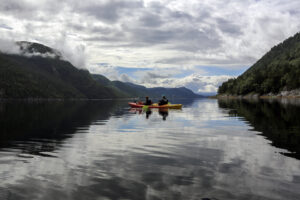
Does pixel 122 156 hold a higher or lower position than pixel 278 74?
lower

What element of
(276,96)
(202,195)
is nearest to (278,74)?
(276,96)

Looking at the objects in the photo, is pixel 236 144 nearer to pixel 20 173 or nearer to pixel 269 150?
pixel 269 150

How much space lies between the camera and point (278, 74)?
190m

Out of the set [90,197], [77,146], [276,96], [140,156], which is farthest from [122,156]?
[276,96]

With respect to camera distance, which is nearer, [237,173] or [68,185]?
[68,185]

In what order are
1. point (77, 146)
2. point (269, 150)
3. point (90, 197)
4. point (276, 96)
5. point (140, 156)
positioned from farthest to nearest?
point (276, 96), point (77, 146), point (269, 150), point (140, 156), point (90, 197)

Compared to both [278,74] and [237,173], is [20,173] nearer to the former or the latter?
[237,173]

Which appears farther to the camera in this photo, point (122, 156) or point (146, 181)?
point (122, 156)

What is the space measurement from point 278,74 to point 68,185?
207 metres

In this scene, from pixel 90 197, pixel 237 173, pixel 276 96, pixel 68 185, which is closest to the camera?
pixel 90 197

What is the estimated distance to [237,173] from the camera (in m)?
12.4

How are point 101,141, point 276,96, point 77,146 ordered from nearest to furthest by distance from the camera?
1. point 77,146
2. point 101,141
3. point 276,96

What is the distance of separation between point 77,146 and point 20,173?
286 inches

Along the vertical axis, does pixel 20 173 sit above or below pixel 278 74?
below
